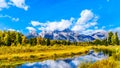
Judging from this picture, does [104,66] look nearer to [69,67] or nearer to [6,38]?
[69,67]

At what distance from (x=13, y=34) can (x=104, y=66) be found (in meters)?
99.9

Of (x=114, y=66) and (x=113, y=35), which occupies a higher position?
(x=113, y=35)

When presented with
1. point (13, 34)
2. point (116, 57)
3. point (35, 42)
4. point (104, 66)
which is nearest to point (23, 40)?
point (13, 34)

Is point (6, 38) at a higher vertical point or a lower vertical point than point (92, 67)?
higher

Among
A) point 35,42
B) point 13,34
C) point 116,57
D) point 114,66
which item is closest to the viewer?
point 114,66

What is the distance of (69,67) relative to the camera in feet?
156

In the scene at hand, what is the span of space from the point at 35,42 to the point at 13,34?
87.9ft

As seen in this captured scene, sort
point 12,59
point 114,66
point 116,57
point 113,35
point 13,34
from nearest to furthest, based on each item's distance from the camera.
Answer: point 114,66
point 116,57
point 12,59
point 13,34
point 113,35

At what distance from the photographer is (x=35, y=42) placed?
497 ft

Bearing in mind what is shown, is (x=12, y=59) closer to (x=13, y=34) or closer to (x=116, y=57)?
(x=116, y=57)

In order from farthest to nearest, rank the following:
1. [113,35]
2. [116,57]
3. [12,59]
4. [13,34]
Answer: [113,35] < [13,34] < [12,59] < [116,57]

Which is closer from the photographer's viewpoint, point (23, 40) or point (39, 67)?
point (39, 67)

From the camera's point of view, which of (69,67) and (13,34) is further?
(13,34)

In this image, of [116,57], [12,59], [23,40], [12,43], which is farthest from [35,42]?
[116,57]
